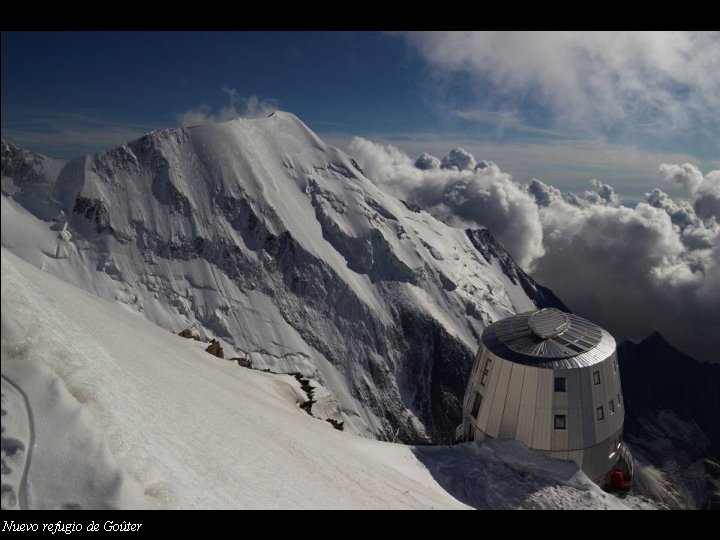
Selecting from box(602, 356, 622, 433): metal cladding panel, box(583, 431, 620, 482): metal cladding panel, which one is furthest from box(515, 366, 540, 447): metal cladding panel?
box(602, 356, 622, 433): metal cladding panel

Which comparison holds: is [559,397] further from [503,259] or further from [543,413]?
[503,259]

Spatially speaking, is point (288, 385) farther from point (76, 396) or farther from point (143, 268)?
point (143, 268)

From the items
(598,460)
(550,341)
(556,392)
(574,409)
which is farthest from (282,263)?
(574,409)

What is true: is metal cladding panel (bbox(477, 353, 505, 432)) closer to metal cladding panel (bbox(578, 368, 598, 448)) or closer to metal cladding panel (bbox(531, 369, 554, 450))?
metal cladding panel (bbox(531, 369, 554, 450))

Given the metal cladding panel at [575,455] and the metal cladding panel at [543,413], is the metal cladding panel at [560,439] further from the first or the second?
the metal cladding panel at [575,455]

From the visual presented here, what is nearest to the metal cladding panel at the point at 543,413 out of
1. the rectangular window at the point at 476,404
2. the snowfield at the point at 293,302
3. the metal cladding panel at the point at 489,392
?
the metal cladding panel at the point at 489,392

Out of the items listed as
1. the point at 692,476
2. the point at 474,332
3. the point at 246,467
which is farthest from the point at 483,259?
the point at 246,467
